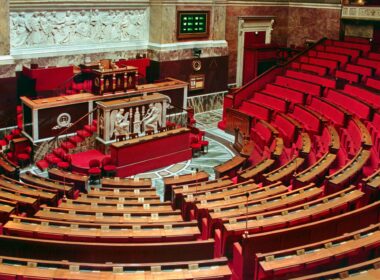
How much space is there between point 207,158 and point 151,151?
3.70ft

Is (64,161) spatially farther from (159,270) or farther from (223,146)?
(159,270)

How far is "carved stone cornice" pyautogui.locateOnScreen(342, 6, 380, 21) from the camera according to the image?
11.5 meters

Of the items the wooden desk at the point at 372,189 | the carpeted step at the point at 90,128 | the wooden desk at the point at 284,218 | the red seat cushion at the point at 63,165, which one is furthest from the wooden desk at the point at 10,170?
the wooden desk at the point at 372,189

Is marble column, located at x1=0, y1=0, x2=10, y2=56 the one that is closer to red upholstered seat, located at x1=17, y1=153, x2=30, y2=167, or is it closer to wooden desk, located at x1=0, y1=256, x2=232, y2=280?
red upholstered seat, located at x1=17, y1=153, x2=30, y2=167

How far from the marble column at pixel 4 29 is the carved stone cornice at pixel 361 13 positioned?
760 cm

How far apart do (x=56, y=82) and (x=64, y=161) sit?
6.16ft

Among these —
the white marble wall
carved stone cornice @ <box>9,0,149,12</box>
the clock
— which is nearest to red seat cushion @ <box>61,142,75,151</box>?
the white marble wall

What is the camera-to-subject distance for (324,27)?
12.8 meters

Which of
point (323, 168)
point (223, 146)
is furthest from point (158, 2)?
point (323, 168)

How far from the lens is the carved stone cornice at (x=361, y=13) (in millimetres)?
11453

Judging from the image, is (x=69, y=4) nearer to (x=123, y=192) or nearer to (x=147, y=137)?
(x=147, y=137)

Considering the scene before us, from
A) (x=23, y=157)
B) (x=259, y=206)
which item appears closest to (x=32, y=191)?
(x=23, y=157)

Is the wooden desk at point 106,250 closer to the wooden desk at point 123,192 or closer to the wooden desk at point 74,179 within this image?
the wooden desk at point 123,192

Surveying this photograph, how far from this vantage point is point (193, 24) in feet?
37.8
